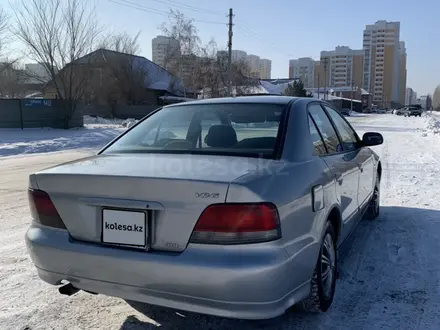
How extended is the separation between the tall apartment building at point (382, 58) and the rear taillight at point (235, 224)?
443 ft

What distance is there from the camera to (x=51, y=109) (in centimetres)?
2652

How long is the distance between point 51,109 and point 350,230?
25.9m

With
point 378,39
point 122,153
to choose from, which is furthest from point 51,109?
point 378,39

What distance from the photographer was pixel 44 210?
104 inches

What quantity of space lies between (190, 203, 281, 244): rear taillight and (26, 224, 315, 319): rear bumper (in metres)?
0.05

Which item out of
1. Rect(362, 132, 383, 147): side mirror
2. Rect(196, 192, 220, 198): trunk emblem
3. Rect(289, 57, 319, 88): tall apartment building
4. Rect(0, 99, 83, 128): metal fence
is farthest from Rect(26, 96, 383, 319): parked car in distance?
Rect(289, 57, 319, 88): tall apartment building

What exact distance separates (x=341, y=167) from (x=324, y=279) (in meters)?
0.98

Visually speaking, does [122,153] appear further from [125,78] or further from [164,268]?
[125,78]

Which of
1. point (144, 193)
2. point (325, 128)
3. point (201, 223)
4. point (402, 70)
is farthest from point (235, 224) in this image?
point (402, 70)

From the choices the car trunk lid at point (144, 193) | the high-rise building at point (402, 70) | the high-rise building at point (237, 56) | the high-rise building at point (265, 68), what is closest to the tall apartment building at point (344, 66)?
the high-rise building at point (265, 68)

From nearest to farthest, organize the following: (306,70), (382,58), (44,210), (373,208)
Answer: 1. (44,210)
2. (373,208)
3. (306,70)
4. (382,58)

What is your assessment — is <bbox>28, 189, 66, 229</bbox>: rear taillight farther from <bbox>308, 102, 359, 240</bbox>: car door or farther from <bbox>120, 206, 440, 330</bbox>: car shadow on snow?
<bbox>308, 102, 359, 240</bbox>: car door

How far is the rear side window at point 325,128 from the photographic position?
352 cm

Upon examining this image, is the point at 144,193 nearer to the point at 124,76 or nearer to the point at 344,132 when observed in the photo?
the point at 344,132
